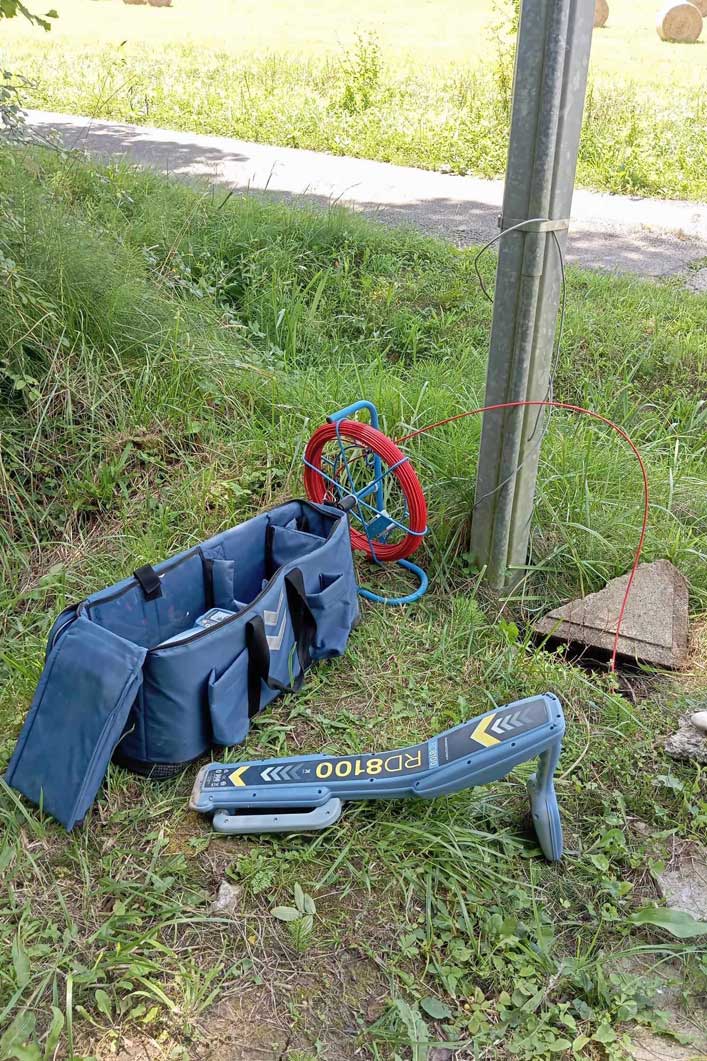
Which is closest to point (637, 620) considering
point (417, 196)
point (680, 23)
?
point (417, 196)

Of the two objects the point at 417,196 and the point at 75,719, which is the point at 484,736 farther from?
the point at 417,196

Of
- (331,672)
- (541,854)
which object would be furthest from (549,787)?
(331,672)

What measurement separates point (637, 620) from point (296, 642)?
114 centimetres

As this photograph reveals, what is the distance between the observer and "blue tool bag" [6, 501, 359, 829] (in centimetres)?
212

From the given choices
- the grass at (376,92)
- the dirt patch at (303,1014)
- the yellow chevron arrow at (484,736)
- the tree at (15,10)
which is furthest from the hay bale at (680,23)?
the dirt patch at (303,1014)

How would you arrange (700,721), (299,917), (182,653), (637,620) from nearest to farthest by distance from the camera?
(299,917) < (182,653) < (700,721) < (637,620)

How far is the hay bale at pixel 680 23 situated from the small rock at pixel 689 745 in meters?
18.3

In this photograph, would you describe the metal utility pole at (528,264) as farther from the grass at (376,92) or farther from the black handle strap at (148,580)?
the grass at (376,92)

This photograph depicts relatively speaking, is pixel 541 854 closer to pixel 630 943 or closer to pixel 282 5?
pixel 630 943

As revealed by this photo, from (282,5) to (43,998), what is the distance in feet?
73.9

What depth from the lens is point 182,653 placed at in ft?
7.17

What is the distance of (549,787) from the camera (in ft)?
6.79

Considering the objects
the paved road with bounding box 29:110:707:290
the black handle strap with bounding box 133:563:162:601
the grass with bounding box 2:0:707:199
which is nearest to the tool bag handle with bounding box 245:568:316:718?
the black handle strap with bounding box 133:563:162:601

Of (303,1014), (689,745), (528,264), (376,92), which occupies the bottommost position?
(303,1014)
